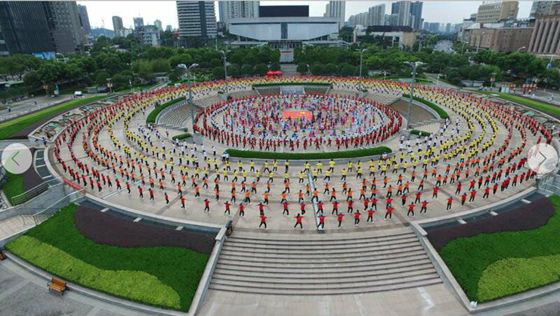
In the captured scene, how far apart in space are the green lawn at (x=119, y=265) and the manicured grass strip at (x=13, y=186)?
634 centimetres

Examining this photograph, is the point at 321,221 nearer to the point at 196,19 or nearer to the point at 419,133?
the point at 419,133

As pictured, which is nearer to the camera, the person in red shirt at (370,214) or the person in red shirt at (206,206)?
the person in red shirt at (370,214)

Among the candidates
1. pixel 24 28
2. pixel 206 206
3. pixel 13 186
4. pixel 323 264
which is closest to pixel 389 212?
pixel 323 264

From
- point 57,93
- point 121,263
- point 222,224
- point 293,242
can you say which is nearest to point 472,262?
point 293,242

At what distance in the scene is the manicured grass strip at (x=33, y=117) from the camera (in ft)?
123

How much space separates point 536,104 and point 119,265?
56218mm

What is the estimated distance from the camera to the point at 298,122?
39.8 meters

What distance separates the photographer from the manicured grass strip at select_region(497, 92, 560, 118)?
42.2 m

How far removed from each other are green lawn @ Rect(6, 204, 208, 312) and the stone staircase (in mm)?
1512

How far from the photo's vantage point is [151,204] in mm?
20422

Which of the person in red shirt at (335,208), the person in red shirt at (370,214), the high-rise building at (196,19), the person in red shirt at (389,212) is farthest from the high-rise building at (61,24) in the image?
the person in red shirt at (389,212)

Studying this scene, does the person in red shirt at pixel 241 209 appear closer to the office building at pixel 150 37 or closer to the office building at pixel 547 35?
the office building at pixel 547 35

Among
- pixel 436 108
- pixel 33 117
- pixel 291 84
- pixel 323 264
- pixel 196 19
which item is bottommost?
pixel 323 264

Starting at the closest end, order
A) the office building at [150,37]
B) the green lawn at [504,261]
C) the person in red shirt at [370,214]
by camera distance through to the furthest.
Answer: the green lawn at [504,261]
the person in red shirt at [370,214]
the office building at [150,37]
